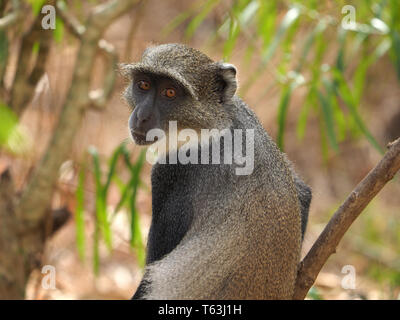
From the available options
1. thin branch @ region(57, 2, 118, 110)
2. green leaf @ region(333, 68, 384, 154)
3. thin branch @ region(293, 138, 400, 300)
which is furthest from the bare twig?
thin branch @ region(293, 138, 400, 300)

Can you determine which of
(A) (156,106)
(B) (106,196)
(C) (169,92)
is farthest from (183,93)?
(B) (106,196)

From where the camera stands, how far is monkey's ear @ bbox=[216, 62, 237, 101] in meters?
3.67

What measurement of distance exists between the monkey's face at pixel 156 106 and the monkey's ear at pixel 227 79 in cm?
24

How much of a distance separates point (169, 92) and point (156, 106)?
5.0 inches

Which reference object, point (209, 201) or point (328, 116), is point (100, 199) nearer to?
point (328, 116)

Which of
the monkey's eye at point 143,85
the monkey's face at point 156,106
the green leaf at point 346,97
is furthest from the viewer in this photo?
the green leaf at point 346,97

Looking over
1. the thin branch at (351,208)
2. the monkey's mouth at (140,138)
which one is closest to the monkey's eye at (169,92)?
the monkey's mouth at (140,138)

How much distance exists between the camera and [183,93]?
3732mm

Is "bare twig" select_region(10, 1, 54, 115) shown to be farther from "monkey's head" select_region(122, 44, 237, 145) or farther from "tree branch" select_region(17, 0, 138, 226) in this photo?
"monkey's head" select_region(122, 44, 237, 145)

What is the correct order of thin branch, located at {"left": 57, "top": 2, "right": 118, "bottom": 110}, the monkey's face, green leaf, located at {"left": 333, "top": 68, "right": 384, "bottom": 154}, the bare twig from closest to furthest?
the monkey's face → green leaf, located at {"left": 333, "top": 68, "right": 384, "bottom": 154} → the bare twig → thin branch, located at {"left": 57, "top": 2, "right": 118, "bottom": 110}

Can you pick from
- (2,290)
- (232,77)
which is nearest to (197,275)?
(232,77)

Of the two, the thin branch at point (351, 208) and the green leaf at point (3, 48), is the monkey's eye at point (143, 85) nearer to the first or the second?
the thin branch at point (351, 208)

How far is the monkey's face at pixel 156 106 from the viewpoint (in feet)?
12.0

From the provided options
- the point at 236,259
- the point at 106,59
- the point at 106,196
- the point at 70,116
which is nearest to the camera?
the point at 236,259
